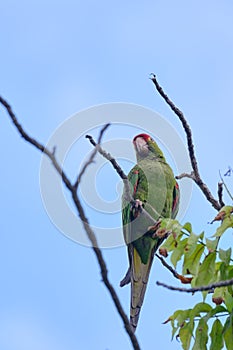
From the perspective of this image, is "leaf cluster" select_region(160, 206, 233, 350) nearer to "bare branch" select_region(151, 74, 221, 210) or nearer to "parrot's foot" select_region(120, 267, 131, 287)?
"bare branch" select_region(151, 74, 221, 210)

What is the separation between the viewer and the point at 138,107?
4266 mm

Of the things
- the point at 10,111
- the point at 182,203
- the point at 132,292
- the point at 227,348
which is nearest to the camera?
the point at 10,111

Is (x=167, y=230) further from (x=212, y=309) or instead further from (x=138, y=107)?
(x=138, y=107)

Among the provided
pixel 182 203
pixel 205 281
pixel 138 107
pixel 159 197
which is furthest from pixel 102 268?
pixel 159 197

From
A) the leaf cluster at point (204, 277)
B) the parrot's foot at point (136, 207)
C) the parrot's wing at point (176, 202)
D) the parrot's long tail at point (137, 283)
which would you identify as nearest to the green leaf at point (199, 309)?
the leaf cluster at point (204, 277)

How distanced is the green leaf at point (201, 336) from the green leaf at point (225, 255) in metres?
0.31

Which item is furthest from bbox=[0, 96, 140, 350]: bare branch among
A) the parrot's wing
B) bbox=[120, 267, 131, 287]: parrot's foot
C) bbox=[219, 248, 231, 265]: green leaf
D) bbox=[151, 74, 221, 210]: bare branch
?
the parrot's wing

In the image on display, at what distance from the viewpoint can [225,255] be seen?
3.34 metres

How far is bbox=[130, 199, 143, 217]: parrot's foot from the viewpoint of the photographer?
20.4 ft

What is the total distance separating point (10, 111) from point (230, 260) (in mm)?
1480

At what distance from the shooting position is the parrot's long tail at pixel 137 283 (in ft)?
17.3

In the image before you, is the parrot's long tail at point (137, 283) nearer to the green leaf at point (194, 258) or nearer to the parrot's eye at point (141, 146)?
the parrot's eye at point (141, 146)

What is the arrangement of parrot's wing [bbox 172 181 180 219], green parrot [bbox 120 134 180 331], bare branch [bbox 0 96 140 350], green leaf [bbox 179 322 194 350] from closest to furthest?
bare branch [bbox 0 96 140 350] → green leaf [bbox 179 322 194 350] → green parrot [bbox 120 134 180 331] → parrot's wing [bbox 172 181 180 219]

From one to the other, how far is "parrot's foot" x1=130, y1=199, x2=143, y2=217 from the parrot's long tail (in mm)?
331
